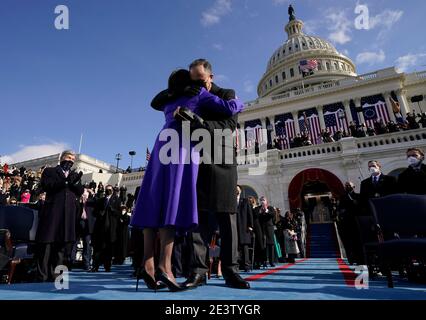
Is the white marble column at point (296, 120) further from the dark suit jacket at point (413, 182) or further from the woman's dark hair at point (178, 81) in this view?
the woman's dark hair at point (178, 81)

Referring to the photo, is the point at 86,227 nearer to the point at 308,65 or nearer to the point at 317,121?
the point at 317,121

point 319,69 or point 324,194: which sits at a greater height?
point 319,69

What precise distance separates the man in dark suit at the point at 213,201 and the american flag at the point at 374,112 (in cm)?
3313

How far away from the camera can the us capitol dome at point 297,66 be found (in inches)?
2120

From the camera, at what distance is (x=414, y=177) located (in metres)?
4.74

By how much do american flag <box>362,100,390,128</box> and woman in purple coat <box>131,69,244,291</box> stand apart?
33.3 m

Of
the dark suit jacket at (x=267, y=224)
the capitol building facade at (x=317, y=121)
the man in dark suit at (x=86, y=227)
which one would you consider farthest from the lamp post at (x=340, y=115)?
the man in dark suit at (x=86, y=227)

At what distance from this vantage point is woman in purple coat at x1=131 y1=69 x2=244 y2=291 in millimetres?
2416

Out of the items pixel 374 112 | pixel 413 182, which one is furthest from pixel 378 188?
pixel 374 112

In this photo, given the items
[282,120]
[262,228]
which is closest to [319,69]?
Answer: [282,120]

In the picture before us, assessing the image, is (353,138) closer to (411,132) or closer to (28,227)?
(411,132)

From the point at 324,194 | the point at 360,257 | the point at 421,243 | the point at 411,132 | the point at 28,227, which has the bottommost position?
the point at 360,257

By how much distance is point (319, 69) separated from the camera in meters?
57.3
